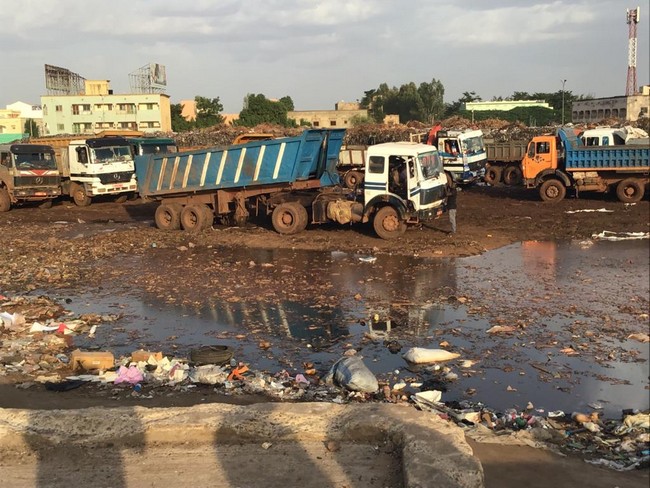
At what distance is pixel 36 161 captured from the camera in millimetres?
21922

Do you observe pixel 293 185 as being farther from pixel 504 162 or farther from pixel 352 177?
pixel 504 162

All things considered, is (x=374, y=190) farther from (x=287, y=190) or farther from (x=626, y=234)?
(x=626, y=234)

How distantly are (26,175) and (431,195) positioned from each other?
48.5 ft

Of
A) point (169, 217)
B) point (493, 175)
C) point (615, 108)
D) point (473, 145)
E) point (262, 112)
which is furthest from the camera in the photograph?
point (262, 112)

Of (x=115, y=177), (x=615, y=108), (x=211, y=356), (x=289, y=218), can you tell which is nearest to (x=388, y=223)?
(x=289, y=218)

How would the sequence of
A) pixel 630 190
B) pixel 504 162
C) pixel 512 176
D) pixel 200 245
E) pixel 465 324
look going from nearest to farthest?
pixel 465 324 → pixel 200 245 → pixel 630 190 → pixel 512 176 → pixel 504 162

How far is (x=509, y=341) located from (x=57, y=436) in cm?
480

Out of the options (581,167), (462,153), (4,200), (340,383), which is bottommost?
(340,383)

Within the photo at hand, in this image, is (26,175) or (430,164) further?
(26,175)

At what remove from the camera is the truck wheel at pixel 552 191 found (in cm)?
1967

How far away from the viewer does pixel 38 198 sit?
2192 centimetres

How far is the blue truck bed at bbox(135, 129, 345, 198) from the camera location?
48.1 feet

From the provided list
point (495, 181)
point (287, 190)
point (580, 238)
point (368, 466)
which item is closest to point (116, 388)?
point (368, 466)

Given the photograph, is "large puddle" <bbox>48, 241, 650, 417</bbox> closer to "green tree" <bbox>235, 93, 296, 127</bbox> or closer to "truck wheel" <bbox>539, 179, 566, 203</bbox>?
"truck wheel" <bbox>539, 179, 566, 203</bbox>
